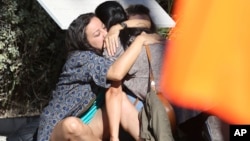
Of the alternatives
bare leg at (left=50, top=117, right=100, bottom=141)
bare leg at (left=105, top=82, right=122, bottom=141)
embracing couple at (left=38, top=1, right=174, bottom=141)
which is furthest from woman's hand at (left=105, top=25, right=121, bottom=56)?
bare leg at (left=50, top=117, right=100, bottom=141)

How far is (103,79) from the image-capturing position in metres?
3.41

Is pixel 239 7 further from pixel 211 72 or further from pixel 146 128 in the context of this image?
pixel 146 128

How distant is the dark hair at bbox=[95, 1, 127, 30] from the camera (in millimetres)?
3789

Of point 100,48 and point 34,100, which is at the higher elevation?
point 100,48

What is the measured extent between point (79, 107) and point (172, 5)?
213cm

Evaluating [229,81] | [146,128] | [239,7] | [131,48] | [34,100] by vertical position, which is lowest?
[34,100]

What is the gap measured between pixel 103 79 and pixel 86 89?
24 centimetres

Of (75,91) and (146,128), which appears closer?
(146,128)

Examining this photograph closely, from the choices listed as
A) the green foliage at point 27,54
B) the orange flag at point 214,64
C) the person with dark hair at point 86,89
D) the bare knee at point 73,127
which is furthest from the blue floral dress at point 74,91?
the green foliage at point 27,54

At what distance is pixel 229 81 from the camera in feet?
10.8

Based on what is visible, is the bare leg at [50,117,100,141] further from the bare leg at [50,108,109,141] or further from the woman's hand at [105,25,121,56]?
the woman's hand at [105,25,121,56]

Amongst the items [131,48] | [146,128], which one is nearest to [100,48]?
[131,48]

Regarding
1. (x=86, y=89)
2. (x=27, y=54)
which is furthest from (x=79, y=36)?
(x=27, y=54)

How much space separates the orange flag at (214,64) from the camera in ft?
10.7
